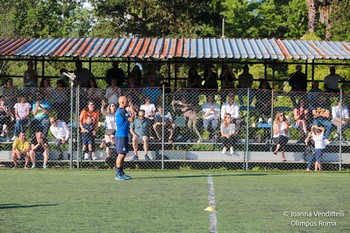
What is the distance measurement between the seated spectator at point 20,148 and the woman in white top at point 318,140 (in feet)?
23.7

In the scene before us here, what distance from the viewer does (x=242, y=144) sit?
2025 centimetres

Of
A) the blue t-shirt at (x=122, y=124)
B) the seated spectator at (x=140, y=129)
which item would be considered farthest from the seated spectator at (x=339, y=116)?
the blue t-shirt at (x=122, y=124)

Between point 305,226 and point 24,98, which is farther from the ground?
point 24,98

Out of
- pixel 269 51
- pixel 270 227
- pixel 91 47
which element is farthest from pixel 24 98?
pixel 270 227

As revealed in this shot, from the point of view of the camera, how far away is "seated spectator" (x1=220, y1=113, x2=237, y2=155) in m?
19.8

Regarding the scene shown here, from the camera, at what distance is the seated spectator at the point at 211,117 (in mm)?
20094

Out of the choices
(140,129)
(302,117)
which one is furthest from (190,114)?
(302,117)

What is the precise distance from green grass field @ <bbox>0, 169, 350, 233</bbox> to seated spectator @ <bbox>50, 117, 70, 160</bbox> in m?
1.14

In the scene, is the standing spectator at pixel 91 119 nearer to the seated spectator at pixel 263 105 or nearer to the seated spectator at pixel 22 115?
the seated spectator at pixel 22 115

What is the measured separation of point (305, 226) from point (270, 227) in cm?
53

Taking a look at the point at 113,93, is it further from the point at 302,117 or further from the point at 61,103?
the point at 302,117

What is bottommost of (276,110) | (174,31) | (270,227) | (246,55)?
(270,227)

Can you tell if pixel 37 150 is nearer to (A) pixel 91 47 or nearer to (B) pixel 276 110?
(A) pixel 91 47

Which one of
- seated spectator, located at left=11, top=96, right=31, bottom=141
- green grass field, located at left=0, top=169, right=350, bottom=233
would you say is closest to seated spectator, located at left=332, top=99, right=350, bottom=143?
green grass field, located at left=0, top=169, right=350, bottom=233
